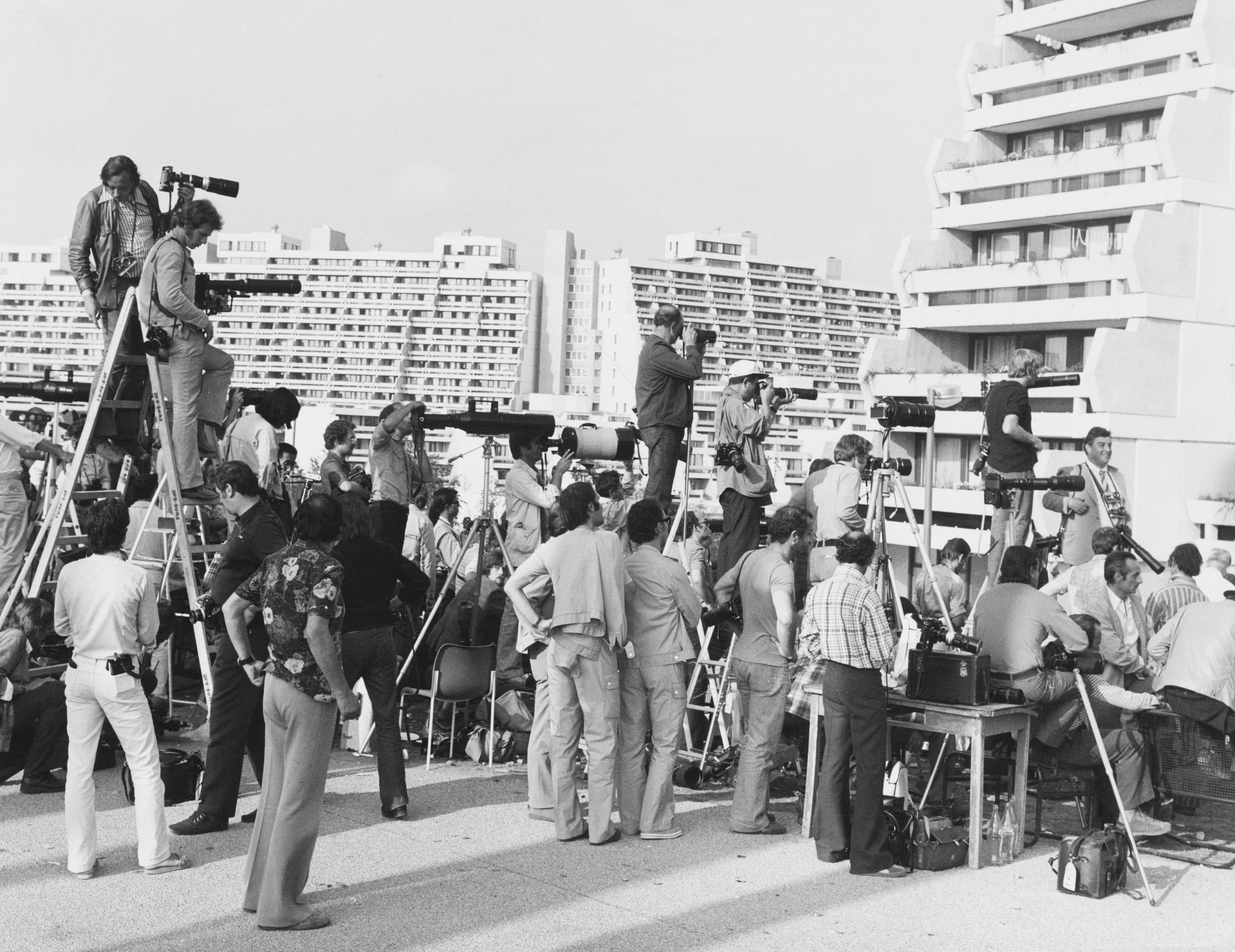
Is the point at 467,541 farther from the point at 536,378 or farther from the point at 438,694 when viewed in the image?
the point at 536,378

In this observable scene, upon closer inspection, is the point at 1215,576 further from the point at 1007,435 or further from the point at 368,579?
the point at 368,579

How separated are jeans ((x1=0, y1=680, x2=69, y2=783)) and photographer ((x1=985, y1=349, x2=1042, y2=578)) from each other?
22.0ft

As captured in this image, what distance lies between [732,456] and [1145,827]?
350cm

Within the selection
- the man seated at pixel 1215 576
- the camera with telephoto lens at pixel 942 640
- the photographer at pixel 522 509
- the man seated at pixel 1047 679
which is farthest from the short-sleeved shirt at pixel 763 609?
the man seated at pixel 1215 576

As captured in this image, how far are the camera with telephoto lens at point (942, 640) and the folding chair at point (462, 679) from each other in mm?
3094

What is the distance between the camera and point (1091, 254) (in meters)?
42.1

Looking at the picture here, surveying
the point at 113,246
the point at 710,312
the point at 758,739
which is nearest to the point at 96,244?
the point at 113,246

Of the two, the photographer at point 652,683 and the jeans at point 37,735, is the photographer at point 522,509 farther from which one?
the jeans at point 37,735

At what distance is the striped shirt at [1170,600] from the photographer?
988cm

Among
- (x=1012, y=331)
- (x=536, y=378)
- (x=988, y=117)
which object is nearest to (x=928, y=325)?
(x=1012, y=331)

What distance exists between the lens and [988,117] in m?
44.8

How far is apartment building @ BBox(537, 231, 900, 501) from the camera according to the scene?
576 ft

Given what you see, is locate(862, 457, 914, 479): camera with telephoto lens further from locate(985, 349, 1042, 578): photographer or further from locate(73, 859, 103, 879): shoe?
locate(73, 859, 103, 879): shoe

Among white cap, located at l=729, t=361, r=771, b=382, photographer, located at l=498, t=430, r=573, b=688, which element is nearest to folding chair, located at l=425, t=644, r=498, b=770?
photographer, located at l=498, t=430, r=573, b=688
